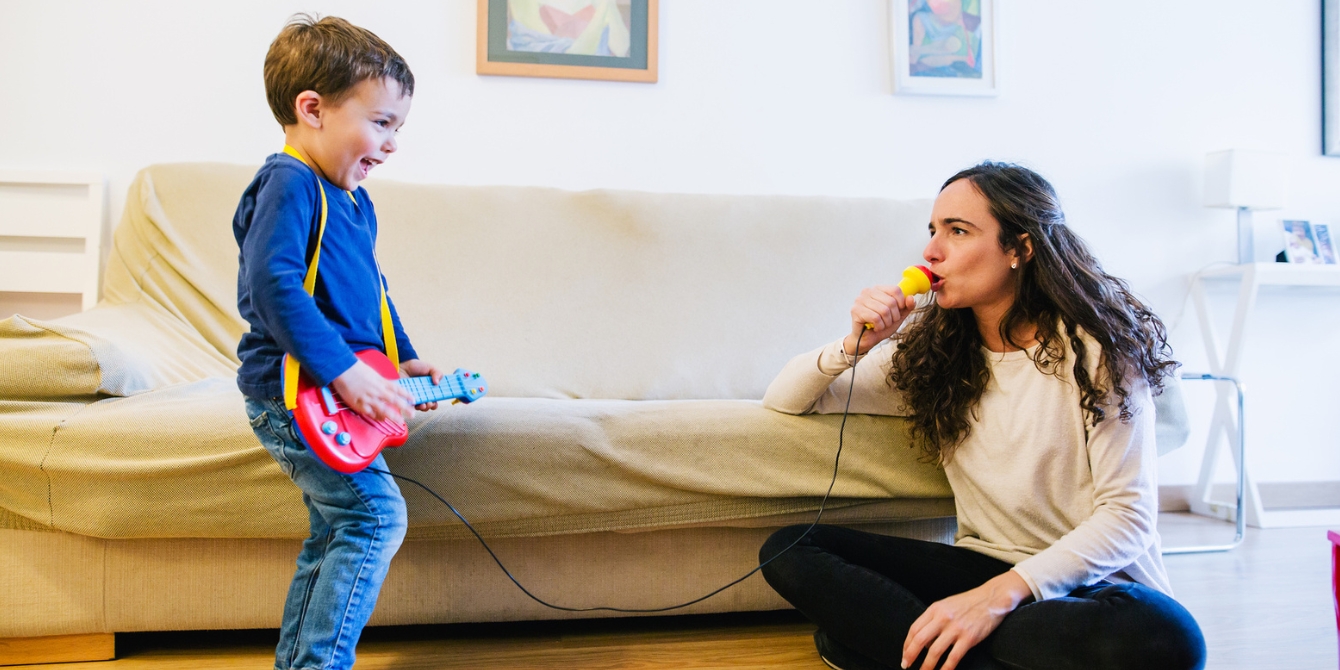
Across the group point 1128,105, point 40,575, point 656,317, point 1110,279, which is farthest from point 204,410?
point 1128,105

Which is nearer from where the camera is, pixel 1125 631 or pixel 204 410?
pixel 1125 631

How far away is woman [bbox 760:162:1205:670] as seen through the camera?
37.8 inches

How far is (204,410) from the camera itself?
1211mm

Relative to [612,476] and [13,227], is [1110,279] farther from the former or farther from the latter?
[13,227]

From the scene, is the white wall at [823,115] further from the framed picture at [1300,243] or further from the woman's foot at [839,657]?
the woman's foot at [839,657]

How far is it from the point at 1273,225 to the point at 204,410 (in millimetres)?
2839

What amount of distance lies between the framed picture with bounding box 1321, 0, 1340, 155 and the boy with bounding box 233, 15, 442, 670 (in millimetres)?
2750

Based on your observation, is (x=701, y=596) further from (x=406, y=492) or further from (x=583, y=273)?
(x=583, y=273)

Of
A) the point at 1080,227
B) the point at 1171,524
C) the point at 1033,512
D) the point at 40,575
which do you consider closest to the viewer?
the point at 1033,512

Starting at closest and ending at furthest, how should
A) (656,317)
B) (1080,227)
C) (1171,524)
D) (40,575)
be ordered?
(40,575) < (656,317) < (1171,524) < (1080,227)

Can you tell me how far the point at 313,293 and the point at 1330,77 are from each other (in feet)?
9.59

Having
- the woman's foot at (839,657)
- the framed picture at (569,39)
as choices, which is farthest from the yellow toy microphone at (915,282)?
the framed picture at (569,39)

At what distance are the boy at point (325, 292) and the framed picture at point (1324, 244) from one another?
261 centimetres

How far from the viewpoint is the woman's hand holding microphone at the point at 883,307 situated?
114cm
